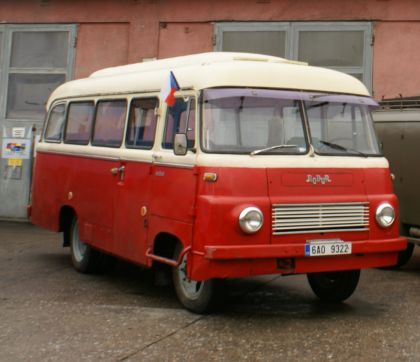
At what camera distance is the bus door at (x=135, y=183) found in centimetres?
686

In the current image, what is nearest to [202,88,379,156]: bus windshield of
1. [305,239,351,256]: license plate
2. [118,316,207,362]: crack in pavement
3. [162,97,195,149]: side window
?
[162,97,195,149]: side window

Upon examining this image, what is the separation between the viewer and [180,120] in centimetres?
641

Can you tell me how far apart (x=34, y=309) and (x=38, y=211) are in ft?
10.6

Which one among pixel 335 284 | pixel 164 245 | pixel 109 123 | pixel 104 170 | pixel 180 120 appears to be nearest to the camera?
pixel 180 120

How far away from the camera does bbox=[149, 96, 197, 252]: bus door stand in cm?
602

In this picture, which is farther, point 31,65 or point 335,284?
point 31,65

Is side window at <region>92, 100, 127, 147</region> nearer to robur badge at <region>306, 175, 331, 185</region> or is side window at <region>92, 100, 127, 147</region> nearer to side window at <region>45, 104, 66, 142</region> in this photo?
side window at <region>45, 104, 66, 142</region>

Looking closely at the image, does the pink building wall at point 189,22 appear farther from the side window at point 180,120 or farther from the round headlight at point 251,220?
the round headlight at point 251,220

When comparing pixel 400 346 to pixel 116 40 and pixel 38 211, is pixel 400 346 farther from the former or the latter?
pixel 116 40

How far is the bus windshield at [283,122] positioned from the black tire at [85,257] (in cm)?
318

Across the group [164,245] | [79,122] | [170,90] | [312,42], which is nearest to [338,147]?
[170,90]

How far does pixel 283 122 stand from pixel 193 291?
1861mm

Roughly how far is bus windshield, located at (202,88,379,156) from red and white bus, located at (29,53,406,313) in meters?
0.01

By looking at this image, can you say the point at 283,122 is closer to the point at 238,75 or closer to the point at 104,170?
the point at 238,75
